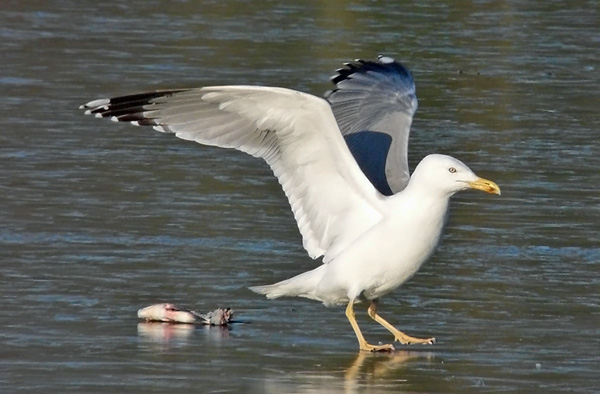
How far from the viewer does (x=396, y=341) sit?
26.6ft

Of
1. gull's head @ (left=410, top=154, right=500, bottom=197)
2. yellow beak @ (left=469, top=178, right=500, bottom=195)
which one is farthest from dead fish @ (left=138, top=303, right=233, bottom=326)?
yellow beak @ (left=469, top=178, right=500, bottom=195)

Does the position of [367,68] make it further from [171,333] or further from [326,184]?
[171,333]

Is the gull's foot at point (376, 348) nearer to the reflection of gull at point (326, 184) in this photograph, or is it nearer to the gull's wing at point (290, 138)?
the reflection of gull at point (326, 184)

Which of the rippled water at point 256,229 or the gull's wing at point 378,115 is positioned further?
the gull's wing at point 378,115

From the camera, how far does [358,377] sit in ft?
23.8

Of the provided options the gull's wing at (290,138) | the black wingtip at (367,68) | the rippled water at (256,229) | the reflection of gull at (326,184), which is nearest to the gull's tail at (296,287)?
the reflection of gull at (326,184)

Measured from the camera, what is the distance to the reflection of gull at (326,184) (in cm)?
786

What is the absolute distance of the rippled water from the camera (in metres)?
7.35

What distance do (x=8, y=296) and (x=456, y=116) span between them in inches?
282

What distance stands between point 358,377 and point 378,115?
2757mm

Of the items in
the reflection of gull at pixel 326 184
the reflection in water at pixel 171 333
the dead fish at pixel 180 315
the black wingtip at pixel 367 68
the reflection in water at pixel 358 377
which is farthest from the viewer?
the black wingtip at pixel 367 68

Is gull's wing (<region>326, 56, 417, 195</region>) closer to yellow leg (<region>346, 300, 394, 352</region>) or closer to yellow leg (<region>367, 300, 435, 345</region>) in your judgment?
yellow leg (<region>367, 300, 435, 345</region>)

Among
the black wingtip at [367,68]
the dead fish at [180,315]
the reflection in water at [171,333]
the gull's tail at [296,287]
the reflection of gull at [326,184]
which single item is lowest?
the reflection in water at [171,333]

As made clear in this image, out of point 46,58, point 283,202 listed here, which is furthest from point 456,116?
point 46,58
